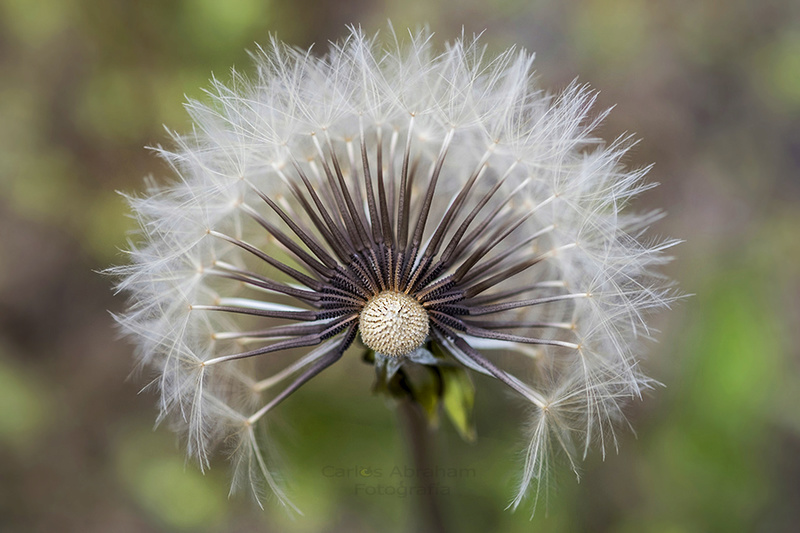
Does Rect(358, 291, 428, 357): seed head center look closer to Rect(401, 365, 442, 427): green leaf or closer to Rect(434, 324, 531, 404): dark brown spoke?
Rect(434, 324, 531, 404): dark brown spoke

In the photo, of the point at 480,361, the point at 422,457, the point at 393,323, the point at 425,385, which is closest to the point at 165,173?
the point at 422,457

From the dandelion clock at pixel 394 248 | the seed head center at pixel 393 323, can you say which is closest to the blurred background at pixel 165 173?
the dandelion clock at pixel 394 248

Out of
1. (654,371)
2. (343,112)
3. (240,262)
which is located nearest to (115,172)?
(240,262)

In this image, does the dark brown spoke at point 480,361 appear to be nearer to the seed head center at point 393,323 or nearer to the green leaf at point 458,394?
the seed head center at point 393,323

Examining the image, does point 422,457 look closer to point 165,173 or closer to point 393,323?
point 393,323

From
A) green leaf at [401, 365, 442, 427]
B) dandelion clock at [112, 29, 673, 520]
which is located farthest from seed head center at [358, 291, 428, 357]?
green leaf at [401, 365, 442, 427]

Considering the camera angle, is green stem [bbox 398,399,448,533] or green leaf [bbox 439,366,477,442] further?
green stem [bbox 398,399,448,533]

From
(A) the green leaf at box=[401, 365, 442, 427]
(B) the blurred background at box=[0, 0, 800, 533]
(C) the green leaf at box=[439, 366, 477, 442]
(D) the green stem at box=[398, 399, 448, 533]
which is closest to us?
(A) the green leaf at box=[401, 365, 442, 427]
